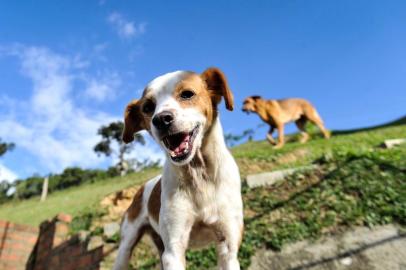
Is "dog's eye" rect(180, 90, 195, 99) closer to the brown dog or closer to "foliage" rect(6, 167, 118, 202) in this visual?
the brown dog

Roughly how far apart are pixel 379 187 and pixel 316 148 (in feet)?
13.1

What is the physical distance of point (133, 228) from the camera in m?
3.89

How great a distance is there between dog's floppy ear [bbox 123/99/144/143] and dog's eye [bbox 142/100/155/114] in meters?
0.31

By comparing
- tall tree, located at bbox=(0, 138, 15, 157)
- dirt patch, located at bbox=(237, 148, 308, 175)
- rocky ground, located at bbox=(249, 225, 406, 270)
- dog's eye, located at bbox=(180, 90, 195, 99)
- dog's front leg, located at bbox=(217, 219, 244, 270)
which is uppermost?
tall tree, located at bbox=(0, 138, 15, 157)

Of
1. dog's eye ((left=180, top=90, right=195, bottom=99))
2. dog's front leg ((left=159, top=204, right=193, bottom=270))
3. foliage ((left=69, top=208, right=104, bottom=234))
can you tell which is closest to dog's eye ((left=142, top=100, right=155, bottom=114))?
dog's eye ((left=180, top=90, right=195, bottom=99))

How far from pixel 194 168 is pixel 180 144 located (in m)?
0.31

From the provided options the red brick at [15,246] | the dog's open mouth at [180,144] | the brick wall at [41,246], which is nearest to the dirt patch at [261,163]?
the brick wall at [41,246]

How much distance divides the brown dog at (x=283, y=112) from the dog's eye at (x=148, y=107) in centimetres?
789

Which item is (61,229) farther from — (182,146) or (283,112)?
(283,112)

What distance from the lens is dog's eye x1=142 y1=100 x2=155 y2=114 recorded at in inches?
112

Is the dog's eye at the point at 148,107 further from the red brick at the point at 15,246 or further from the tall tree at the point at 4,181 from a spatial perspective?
the tall tree at the point at 4,181

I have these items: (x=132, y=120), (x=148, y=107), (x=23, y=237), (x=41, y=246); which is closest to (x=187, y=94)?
(x=148, y=107)

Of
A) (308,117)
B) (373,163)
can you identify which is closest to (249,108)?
(308,117)

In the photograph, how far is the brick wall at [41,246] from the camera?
612 cm
